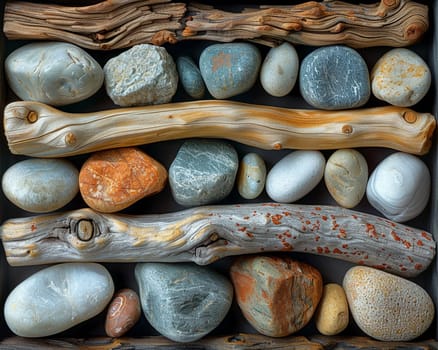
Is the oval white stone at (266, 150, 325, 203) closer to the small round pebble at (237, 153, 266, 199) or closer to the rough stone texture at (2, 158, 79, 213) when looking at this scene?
the small round pebble at (237, 153, 266, 199)

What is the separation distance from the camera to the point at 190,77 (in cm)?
158

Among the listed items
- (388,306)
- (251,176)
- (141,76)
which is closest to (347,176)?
(251,176)

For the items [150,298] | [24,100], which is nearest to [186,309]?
[150,298]

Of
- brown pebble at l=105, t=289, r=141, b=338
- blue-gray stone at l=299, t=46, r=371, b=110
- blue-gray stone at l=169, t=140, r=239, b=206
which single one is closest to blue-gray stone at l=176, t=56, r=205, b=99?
blue-gray stone at l=169, t=140, r=239, b=206

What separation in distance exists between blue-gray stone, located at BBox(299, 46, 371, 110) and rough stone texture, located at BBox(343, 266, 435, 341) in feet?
1.68

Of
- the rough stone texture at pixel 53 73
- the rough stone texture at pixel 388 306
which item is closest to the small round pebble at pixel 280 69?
the rough stone texture at pixel 53 73

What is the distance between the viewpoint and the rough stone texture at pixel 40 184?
155 centimetres

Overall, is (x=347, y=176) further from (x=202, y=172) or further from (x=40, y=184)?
(x=40, y=184)

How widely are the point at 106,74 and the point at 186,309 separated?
72 cm

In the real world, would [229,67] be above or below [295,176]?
above

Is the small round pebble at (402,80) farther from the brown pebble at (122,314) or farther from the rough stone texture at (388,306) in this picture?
the brown pebble at (122,314)

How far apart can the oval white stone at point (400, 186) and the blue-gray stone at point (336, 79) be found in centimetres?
21

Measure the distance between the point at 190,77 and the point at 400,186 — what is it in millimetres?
680

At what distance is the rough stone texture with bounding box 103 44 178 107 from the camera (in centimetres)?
154
